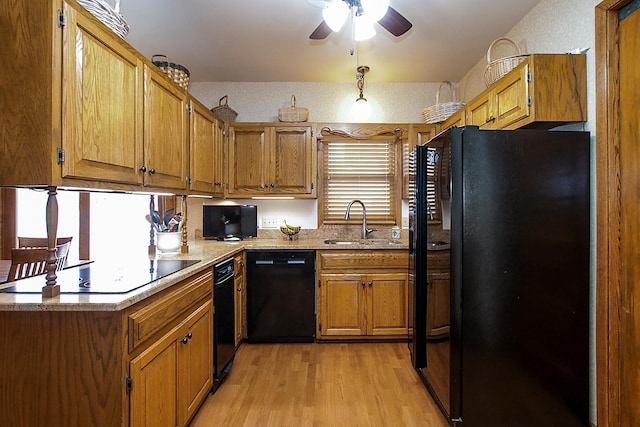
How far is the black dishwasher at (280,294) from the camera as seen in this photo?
114 inches

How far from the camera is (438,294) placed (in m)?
1.93

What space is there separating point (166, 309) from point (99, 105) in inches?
36.3

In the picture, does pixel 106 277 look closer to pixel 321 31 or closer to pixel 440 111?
pixel 321 31

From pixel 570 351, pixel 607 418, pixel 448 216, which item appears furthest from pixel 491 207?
pixel 607 418

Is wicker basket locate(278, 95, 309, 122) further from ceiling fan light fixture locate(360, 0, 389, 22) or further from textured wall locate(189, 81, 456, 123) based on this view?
ceiling fan light fixture locate(360, 0, 389, 22)

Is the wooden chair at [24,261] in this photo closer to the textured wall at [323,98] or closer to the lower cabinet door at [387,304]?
the textured wall at [323,98]

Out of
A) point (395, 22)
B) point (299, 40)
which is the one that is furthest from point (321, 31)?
point (299, 40)

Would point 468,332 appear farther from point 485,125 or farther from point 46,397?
point 46,397

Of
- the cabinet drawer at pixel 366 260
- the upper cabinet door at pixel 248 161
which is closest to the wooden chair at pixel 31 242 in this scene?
the upper cabinet door at pixel 248 161

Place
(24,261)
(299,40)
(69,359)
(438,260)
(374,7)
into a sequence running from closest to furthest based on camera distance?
(69,359), (374,7), (438,260), (24,261), (299,40)

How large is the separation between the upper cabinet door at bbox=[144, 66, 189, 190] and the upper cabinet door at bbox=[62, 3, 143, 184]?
0.29 feet

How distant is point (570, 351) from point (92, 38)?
105 inches

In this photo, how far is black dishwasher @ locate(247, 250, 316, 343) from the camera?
114 inches

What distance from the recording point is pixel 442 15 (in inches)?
92.3
